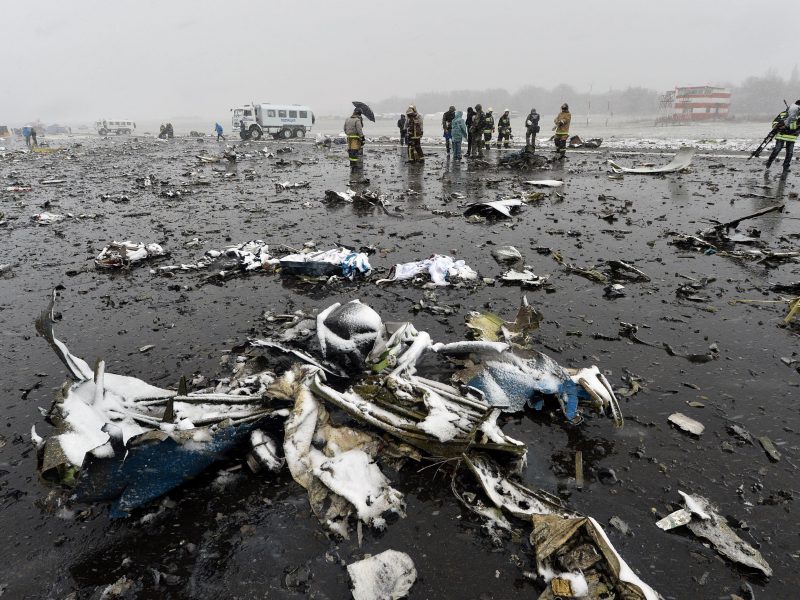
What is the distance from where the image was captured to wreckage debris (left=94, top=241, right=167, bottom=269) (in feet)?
16.4

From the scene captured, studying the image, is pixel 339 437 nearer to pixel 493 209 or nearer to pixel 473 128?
pixel 493 209

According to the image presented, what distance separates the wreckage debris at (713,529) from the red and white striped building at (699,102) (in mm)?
62163

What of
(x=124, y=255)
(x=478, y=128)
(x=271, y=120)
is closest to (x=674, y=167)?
(x=478, y=128)

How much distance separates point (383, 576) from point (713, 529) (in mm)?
1455

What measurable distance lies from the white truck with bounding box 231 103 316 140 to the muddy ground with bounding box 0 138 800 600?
877 inches

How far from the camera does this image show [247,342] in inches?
130

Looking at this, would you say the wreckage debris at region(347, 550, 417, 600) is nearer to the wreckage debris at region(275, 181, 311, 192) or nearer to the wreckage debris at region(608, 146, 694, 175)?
the wreckage debris at region(275, 181, 311, 192)

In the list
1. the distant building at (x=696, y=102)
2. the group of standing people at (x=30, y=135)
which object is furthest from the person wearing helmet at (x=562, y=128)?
the distant building at (x=696, y=102)

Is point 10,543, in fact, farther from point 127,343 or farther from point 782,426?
point 782,426

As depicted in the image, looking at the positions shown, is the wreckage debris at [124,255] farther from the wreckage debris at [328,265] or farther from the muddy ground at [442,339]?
the wreckage debris at [328,265]

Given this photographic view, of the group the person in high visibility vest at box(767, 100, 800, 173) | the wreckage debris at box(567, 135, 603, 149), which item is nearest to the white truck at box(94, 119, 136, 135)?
the wreckage debris at box(567, 135, 603, 149)

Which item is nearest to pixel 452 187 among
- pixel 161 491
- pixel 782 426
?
pixel 782 426

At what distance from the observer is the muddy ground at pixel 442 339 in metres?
1.67

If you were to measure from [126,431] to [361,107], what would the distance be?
10.4 metres
